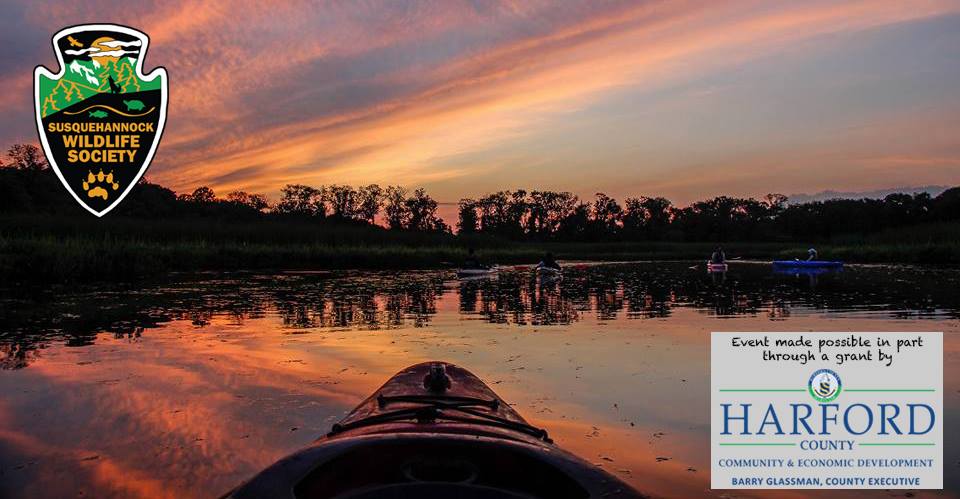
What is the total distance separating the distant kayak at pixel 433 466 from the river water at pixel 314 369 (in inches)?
55.3

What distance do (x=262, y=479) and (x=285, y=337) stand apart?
7.93m

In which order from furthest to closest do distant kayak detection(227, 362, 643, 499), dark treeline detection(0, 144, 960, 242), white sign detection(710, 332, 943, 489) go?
dark treeline detection(0, 144, 960, 242), white sign detection(710, 332, 943, 489), distant kayak detection(227, 362, 643, 499)

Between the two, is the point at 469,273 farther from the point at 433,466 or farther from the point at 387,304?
the point at 433,466

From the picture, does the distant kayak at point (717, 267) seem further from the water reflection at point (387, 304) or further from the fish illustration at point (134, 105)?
the fish illustration at point (134, 105)

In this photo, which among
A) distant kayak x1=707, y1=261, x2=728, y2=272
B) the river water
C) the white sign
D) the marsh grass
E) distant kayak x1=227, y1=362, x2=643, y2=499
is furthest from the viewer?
distant kayak x1=707, y1=261, x2=728, y2=272

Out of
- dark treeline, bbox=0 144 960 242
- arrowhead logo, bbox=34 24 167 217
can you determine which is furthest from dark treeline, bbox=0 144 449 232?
arrowhead logo, bbox=34 24 167 217

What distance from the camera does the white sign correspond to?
4258mm

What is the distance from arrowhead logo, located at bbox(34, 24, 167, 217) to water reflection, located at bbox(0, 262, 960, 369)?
2451 mm

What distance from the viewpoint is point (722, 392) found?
197 inches

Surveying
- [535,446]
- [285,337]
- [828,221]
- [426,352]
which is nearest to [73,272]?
[285,337]

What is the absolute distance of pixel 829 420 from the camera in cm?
507

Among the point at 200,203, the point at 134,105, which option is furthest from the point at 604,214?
the point at 134,105

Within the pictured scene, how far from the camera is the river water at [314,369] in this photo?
4508mm

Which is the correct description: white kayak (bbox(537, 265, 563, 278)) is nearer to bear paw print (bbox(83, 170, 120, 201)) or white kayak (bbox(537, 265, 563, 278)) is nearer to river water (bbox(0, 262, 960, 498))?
river water (bbox(0, 262, 960, 498))
